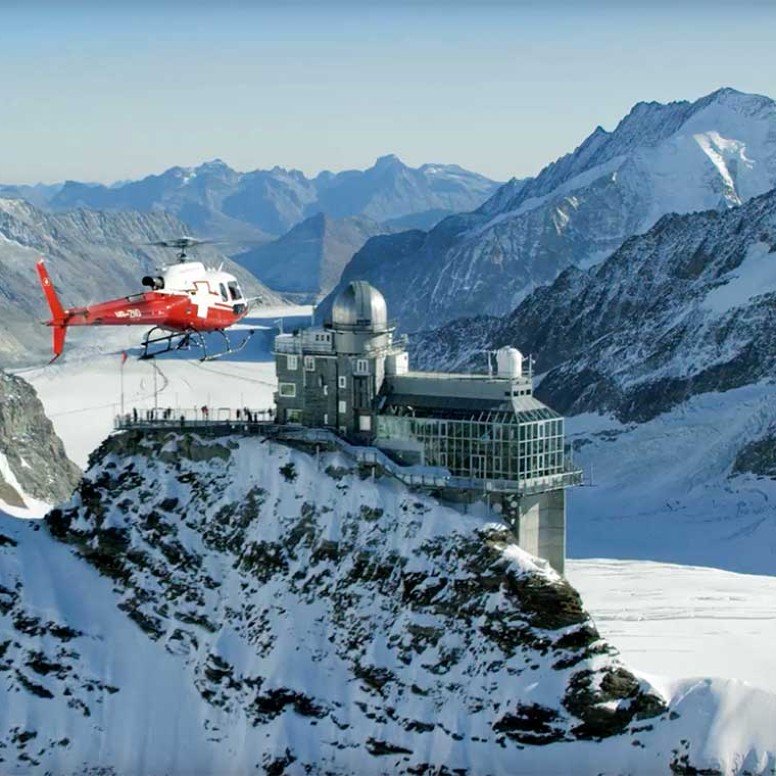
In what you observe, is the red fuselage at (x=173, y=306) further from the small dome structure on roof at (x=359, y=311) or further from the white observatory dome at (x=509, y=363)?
the white observatory dome at (x=509, y=363)

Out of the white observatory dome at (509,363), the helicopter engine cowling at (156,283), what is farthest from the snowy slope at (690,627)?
the helicopter engine cowling at (156,283)

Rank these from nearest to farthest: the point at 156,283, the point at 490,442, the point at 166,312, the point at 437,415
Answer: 1. the point at 490,442
2. the point at 156,283
3. the point at 166,312
4. the point at 437,415

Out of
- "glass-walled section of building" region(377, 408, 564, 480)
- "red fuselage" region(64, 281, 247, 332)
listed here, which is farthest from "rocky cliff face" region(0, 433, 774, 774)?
"red fuselage" region(64, 281, 247, 332)

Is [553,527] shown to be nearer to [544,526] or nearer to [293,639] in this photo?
[544,526]

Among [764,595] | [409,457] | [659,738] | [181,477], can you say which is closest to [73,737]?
[181,477]

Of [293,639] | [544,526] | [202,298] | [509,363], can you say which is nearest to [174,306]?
[202,298]

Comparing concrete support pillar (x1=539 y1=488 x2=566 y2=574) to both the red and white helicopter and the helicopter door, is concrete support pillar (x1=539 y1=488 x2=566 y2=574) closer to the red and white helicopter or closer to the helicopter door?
the red and white helicopter
